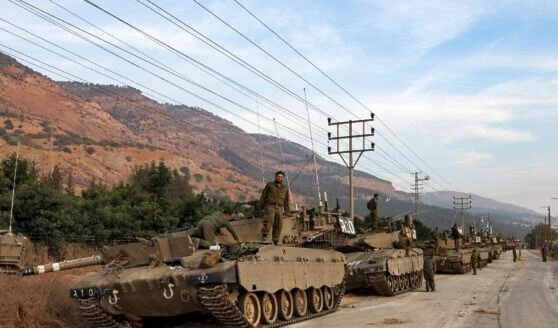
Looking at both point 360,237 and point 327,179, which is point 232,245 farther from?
point 327,179

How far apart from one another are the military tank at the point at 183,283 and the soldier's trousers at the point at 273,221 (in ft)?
5.60

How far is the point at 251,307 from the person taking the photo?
39.2 feet

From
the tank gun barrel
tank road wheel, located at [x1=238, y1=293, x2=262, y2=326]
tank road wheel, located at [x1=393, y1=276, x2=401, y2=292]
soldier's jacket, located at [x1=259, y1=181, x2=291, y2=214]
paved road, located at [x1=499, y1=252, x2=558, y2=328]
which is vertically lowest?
paved road, located at [x1=499, y1=252, x2=558, y2=328]

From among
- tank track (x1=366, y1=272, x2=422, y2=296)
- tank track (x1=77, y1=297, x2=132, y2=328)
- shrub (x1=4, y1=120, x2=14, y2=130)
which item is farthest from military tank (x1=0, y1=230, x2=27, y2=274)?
shrub (x1=4, y1=120, x2=14, y2=130)

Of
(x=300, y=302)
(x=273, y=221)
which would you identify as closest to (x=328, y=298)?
(x=300, y=302)

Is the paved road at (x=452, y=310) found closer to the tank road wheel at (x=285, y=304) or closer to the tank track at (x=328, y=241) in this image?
the tank road wheel at (x=285, y=304)

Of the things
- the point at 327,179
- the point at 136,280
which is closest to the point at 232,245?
the point at 136,280

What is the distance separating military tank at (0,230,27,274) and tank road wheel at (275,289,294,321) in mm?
11631

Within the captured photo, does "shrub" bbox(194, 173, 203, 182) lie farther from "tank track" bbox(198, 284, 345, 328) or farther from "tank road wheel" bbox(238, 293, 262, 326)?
"tank track" bbox(198, 284, 345, 328)

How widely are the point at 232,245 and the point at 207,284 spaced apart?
140cm

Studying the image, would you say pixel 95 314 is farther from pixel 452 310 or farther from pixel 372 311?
pixel 452 310

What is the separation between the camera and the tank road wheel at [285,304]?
43.2ft

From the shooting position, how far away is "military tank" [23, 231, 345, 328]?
10.9 metres

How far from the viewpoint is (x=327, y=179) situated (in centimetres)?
18588
